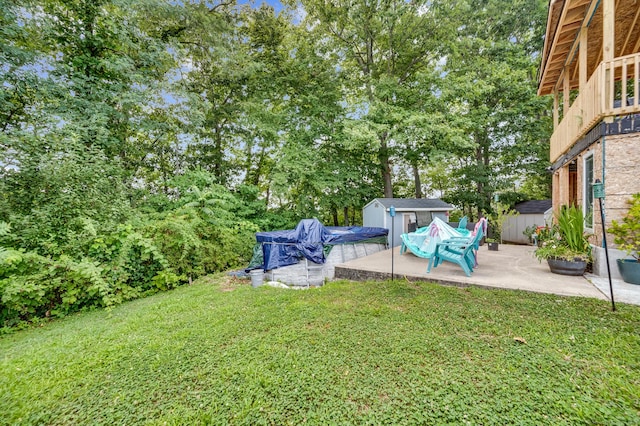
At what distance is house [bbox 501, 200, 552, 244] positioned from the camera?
12.2 metres

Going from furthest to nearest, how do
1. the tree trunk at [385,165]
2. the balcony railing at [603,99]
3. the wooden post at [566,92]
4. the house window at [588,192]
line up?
the tree trunk at [385,165] → the wooden post at [566,92] → the house window at [588,192] → the balcony railing at [603,99]

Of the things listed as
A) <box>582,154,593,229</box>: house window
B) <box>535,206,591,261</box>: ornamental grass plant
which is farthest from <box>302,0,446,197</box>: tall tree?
<box>535,206,591,261</box>: ornamental grass plant

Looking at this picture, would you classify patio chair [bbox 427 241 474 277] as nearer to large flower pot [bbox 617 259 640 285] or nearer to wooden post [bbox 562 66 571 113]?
large flower pot [bbox 617 259 640 285]

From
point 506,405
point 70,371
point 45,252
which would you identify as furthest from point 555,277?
point 45,252

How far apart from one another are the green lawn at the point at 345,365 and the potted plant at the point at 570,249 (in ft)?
4.29

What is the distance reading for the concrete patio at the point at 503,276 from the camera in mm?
3512

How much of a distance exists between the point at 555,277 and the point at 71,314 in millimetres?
8101

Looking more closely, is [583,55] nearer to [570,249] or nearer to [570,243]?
[570,243]

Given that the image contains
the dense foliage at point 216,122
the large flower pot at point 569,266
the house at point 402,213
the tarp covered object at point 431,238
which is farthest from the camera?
the house at point 402,213

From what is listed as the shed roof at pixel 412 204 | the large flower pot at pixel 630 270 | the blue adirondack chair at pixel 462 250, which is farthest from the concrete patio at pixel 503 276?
the shed roof at pixel 412 204

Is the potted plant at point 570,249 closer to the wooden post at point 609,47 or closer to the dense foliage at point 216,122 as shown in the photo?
the wooden post at point 609,47

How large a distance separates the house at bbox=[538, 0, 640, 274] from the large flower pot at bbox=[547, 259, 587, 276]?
30cm

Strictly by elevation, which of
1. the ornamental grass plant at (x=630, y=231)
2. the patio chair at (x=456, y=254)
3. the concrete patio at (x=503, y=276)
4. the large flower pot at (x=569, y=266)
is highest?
the ornamental grass plant at (x=630, y=231)

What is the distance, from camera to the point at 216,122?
40.7ft
